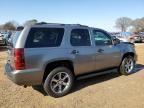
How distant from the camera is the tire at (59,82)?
5593 mm

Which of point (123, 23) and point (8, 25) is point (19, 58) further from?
point (123, 23)

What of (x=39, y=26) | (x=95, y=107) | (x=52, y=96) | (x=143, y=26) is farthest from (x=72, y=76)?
(x=143, y=26)

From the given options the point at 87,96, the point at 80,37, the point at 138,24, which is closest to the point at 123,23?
the point at 138,24

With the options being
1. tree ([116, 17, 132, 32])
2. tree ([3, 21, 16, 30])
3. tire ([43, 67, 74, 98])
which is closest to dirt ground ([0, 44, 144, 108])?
tire ([43, 67, 74, 98])

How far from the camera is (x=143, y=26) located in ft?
281

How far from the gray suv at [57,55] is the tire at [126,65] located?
67cm

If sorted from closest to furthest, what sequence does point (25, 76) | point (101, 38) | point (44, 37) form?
point (25, 76)
point (44, 37)
point (101, 38)

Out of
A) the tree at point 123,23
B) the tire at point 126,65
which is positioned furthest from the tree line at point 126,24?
the tire at point 126,65

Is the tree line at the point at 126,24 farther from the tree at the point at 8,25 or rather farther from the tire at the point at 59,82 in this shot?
the tire at the point at 59,82

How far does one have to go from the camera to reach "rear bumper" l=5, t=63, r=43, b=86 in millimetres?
5137

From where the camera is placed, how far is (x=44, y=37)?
5.50m

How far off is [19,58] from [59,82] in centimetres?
133

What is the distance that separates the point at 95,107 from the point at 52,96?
49.3 inches

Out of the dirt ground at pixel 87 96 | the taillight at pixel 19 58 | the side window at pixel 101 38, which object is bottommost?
the dirt ground at pixel 87 96
